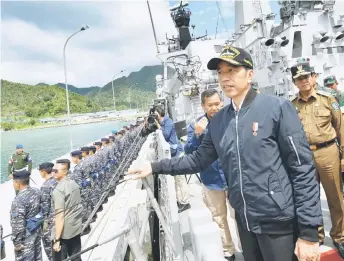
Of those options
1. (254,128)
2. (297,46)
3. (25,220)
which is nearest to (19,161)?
(25,220)

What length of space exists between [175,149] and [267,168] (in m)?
3.71

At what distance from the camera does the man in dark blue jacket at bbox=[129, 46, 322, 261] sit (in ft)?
4.62

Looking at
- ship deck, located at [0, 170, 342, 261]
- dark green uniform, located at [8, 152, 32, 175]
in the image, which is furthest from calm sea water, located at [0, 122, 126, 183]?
ship deck, located at [0, 170, 342, 261]

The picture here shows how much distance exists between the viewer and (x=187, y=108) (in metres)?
15.2

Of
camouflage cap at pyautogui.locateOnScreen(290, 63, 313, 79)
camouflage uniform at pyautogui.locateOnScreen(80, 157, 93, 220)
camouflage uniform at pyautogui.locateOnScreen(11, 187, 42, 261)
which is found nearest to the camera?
camouflage cap at pyautogui.locateOnScreen(290, 63, 313, 79)

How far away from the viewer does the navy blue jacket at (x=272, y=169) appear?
141 cm

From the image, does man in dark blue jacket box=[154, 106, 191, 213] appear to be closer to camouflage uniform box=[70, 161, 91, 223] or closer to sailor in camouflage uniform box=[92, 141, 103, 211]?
camouflage uniform box=[70, 161, 91, 223]

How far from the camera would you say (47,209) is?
428 centimetres

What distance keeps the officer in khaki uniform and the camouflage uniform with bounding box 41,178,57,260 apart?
358 cm

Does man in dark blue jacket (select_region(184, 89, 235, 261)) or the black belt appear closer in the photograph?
the black belt

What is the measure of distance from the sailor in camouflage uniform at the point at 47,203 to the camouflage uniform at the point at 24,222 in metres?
0.21

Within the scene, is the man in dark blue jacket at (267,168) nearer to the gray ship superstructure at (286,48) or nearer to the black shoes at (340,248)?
the black shoes at (340,248)

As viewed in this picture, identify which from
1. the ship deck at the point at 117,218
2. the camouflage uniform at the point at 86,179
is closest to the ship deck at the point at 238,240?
the ship deck at the point at 117,218

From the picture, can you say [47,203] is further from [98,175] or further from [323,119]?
[323,119]
